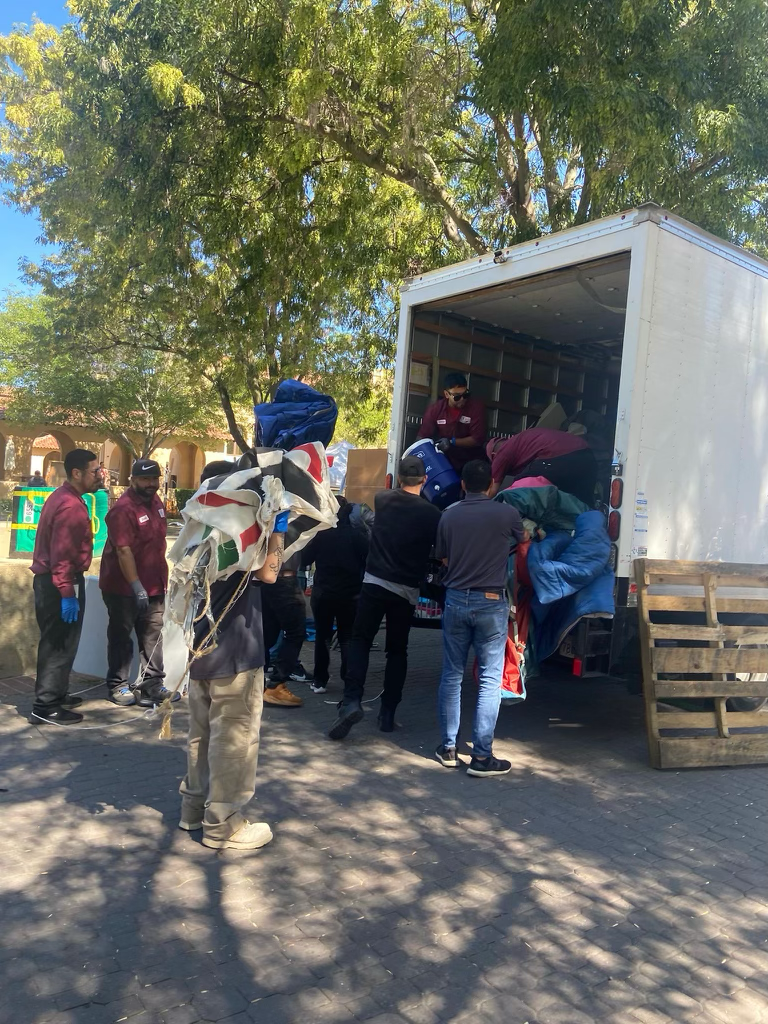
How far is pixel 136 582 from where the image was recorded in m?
6.13

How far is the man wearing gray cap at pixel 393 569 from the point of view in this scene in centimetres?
567

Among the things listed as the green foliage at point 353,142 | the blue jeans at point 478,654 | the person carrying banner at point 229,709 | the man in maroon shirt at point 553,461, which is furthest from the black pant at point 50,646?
the green foliage at point 353,142

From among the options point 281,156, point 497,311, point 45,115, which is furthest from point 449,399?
point 45,115

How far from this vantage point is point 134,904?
339 cm

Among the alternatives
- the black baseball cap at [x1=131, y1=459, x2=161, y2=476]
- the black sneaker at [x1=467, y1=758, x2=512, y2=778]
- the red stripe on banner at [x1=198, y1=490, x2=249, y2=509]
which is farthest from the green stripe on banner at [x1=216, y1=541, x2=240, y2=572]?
the black baseball cap at [x1=131, y1=459, x2=161, y2=476]

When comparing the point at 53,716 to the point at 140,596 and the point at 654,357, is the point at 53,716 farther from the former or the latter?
the point at 654,357

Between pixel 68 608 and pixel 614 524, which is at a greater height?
pixel 614 524

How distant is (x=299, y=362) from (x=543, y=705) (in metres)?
9.02

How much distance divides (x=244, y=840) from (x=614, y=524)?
2998 millimetres

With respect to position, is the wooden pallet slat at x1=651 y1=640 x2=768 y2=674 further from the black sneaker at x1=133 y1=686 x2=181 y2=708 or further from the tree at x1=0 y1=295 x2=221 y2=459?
the tree at x1=0 y1=295 x2=221 y2=459

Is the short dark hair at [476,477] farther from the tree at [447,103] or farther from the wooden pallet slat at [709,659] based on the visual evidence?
the tree at [447,103]

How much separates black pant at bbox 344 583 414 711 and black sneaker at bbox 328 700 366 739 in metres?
0.06

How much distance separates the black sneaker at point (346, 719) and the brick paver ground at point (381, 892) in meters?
0.09

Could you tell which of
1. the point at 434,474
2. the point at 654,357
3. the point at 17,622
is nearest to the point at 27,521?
the point at 17,622
